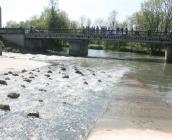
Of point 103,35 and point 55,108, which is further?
point 103,35

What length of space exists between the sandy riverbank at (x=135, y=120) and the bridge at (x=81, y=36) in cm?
4568

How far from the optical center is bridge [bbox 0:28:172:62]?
68.8 metres

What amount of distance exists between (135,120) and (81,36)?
56.9 m

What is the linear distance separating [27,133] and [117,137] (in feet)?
9.69

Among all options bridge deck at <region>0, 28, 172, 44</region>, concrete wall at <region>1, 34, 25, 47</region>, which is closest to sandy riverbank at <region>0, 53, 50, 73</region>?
bridge deck at <region>0, 28, 172, 44</region>

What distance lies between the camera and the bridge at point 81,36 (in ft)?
226

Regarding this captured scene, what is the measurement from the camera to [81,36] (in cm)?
7288

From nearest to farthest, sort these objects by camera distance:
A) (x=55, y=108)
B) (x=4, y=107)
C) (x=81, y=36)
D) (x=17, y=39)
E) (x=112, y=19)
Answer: (x=4, y=107) < (x=55, y=108) < (x=81, y=36) < (x=17, y=39) < (x=112, y=19)

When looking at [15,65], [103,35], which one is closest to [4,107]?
[15,65]

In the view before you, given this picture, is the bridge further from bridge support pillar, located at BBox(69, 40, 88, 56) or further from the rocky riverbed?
the rocky riverbed

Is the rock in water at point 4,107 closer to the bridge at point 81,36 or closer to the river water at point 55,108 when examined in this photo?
the river water at point 55,108

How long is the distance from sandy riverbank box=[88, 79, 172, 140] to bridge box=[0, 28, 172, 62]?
4568 cm

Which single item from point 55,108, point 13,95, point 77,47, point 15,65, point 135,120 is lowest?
point 77,47

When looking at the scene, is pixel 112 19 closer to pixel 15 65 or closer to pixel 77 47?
pixel 77 47
